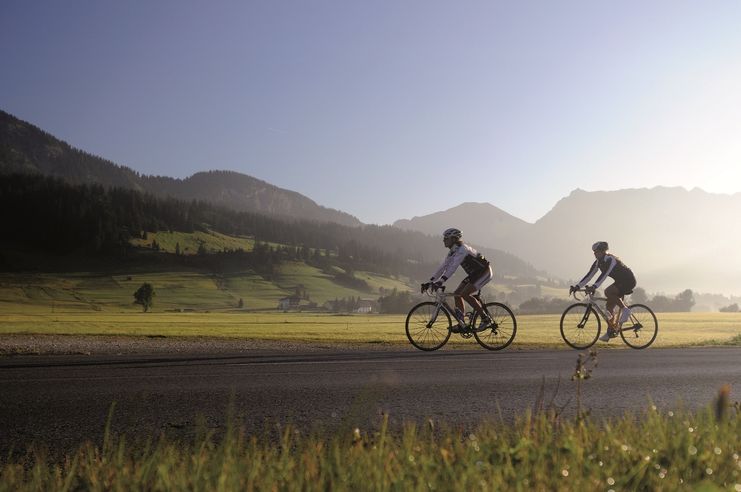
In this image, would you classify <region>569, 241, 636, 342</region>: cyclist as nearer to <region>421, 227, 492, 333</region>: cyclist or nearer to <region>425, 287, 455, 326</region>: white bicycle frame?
<region>421, 227, 492, 333</region>: cyclist

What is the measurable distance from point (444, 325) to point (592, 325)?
15.3ft

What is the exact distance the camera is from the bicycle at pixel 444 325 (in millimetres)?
13961

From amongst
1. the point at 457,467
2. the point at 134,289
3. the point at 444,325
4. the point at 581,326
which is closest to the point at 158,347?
the point at 444,325

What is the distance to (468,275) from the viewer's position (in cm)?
1379

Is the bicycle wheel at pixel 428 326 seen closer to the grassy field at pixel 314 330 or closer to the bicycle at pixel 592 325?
the grassy field at pixel 314 330

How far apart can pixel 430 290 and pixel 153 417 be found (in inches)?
357

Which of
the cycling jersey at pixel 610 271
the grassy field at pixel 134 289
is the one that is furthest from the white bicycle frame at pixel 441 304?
the grassy field at pixel 134 289

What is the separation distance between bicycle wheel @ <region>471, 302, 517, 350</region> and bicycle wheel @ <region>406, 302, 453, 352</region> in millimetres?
853

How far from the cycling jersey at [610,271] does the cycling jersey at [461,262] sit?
315 cm

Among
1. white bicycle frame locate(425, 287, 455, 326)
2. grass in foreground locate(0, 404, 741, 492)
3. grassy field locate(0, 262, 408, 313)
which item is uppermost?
white bicycle frame locate(425, 287, 455, 326)

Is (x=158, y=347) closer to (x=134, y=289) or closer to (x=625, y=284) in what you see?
(x=625, y=284)

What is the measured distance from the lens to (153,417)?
5.44m

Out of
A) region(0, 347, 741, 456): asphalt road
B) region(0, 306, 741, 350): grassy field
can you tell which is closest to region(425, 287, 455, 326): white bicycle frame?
region(0, 306, 741, 350): grassy field

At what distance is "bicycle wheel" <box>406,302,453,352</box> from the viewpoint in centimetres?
1405
